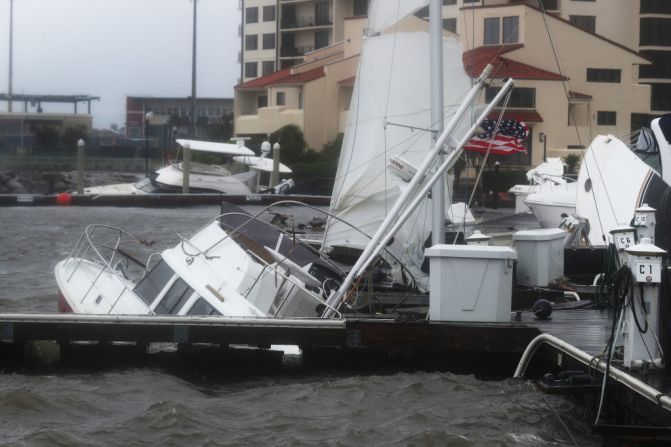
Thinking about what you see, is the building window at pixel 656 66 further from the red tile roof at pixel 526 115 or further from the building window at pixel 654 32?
the red tile roof at pixel 526 115

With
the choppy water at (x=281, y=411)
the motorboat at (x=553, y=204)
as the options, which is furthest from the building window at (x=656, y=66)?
the choppy water at (x=281, y=411)

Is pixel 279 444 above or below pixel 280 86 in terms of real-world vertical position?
below

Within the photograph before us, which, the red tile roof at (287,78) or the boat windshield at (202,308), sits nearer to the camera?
the boat windshield at (202,308)

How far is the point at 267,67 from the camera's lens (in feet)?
306

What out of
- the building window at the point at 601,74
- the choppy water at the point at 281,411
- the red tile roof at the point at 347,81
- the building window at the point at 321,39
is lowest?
the choppy water at the point at 281,411

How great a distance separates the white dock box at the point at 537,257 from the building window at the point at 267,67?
76.5 meters

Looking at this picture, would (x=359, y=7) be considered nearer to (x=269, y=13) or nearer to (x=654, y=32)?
(x=269, y=13)

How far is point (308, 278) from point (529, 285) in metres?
3.28

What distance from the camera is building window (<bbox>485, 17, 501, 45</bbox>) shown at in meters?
62.4

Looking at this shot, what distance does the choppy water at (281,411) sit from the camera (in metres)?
11.8

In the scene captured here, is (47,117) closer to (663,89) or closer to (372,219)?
(663,89)

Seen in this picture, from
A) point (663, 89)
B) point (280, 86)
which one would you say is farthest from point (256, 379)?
point (663, 89)

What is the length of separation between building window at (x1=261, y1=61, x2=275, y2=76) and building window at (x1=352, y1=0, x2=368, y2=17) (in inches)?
499

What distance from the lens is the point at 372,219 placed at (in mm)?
21516
